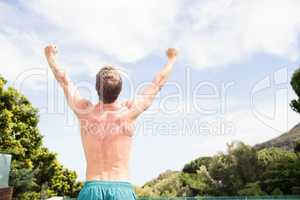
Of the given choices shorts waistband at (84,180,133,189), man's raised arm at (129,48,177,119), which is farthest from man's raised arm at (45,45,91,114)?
shorts waistband at (84,180,133,189)

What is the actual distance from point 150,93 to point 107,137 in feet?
1.02

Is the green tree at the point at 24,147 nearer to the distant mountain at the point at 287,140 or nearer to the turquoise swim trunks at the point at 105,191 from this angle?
the turquoise swim trunks at the point at 105,191

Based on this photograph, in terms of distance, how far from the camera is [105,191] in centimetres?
200

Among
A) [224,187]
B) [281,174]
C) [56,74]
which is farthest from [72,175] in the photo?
[56,74]

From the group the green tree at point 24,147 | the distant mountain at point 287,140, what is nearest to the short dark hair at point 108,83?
the green tree at point 24,147

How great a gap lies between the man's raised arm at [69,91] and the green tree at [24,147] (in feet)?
31.3

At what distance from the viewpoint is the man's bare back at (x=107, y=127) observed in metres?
2.06

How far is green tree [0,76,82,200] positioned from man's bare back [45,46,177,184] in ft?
31.6

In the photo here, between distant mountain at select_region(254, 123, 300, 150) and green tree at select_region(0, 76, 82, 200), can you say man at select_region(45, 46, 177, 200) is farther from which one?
distant mountain at select_region(254, 123, 300, 150)

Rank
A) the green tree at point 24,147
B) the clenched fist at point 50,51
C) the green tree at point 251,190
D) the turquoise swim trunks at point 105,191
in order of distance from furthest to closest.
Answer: the green tree at point 251,190
the green tree at point 24,147
the clenched fist at point 50,51
the turquoise swim trunks at point 105,191

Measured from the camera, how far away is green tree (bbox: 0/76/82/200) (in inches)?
449

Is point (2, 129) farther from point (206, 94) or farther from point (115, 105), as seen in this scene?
point (115, 105)

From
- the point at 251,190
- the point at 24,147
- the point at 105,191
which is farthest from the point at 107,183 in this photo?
the point at 251,190

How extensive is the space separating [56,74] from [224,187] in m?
17.7
